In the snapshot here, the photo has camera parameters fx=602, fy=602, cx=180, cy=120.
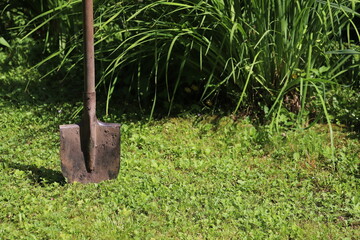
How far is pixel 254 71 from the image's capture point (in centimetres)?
430

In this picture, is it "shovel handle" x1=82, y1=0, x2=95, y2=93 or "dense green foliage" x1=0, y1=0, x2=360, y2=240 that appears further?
"shovel handle" x1=82, y1=0, x2=95, y2=93

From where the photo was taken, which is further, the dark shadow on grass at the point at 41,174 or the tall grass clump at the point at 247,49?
the tall grass clump at the point at 247,49

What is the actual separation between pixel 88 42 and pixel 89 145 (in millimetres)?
596

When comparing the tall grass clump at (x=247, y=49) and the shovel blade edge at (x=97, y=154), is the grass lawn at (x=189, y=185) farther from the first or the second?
the tall grass clump at (x=247, y=49)

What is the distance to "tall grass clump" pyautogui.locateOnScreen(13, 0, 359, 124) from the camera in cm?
407

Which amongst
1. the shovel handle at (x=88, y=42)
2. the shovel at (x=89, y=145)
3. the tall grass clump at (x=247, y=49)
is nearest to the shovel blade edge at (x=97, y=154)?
the shovel at (x=89, y=145)

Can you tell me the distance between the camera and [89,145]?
3.50 m

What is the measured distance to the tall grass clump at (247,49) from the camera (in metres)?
4.07

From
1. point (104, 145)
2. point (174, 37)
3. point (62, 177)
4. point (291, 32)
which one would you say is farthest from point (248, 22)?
point (62, 177)

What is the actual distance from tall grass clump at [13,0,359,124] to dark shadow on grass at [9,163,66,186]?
0.78 metres

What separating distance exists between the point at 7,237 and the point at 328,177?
1.95 metres

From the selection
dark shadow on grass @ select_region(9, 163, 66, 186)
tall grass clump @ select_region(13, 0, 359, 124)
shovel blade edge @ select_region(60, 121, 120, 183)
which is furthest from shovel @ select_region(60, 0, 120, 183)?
tall grass clump @ select_region(13, 0, 359, 124)

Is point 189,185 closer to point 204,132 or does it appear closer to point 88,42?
point 204,132

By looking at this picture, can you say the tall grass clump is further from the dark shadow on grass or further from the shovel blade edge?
the dark shadow on grass
